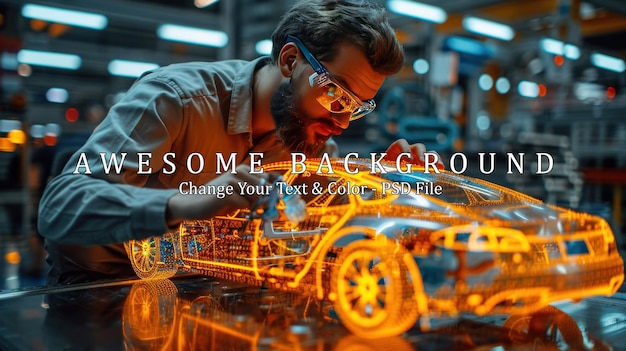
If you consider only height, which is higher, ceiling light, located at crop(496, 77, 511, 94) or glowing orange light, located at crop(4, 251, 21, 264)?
ceiling light, located at crop(496, 77, 511, 94)

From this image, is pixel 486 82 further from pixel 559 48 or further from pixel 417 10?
pixel 417 10

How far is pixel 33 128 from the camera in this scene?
5086 millimetres

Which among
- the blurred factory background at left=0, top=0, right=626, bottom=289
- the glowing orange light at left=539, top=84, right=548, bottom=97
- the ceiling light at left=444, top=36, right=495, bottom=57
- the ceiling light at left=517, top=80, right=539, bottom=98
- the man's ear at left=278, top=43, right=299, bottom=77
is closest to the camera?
the man's ear at left=278, top=43, right=299, bottom=77

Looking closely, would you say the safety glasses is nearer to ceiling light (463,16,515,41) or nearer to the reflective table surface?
the reflective table surface

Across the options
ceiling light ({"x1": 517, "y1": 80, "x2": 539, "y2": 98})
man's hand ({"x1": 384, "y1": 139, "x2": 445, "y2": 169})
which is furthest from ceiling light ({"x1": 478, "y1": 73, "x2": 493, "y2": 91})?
man's hand ({"x1": 384, "y1": 139, "x2": 445, "y2": 169})

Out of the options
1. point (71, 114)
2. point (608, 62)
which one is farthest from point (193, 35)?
point (608, 62)

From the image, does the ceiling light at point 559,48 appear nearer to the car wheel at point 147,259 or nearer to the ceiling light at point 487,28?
the ceiling light at point 487,28

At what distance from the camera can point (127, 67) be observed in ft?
22.8

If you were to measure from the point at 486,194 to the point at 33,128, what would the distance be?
15.4 ft

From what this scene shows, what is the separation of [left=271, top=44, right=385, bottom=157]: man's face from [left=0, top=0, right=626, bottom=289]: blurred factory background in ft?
3.22

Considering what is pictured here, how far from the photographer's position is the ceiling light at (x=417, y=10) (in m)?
6.09

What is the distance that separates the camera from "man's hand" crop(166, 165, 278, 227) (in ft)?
3.96

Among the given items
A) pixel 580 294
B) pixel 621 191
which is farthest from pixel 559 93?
pixel 580 294

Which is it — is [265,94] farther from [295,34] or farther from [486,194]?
[486,194]
